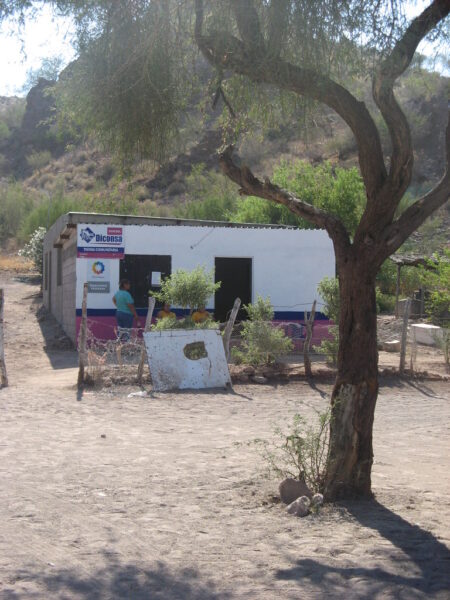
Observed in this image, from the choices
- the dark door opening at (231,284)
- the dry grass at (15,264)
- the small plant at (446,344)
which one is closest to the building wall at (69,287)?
the dark door opening at (231,284)

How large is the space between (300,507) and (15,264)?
111ft

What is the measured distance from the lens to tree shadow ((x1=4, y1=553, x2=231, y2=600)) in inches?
167

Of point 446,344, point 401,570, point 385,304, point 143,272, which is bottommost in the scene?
point 401,570

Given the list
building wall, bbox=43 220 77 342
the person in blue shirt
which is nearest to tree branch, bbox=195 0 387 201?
the person in blue shirt

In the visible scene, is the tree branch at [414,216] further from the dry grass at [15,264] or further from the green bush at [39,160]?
the green bush at [39,160]

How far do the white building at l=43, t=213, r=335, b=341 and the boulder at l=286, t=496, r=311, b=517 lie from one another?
1299 cm

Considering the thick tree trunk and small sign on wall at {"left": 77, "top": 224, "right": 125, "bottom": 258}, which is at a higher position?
small sign on wall at {"left": 77, "top": 224, "right": 125, "bottom": 258}

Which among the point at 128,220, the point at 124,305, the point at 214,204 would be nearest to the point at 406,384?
the point at 124,305

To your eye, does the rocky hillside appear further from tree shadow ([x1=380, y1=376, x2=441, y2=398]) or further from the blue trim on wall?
tree shadow ([x1=380, y1=376, x2=441, y2=398])

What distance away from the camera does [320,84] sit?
20.0 ft

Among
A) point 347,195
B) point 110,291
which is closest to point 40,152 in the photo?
point 347,195

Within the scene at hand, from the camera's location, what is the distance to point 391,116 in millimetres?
5988

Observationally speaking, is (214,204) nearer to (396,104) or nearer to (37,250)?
(37,250)

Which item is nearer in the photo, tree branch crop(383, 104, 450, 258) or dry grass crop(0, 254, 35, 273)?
tree branch crop(383, 104, 450, 258)
